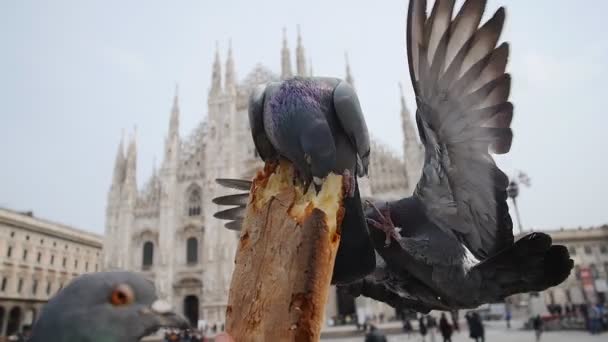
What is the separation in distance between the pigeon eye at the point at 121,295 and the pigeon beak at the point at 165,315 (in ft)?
0.27

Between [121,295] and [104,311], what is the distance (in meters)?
0.06

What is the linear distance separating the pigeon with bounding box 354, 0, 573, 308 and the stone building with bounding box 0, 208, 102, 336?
28090 mm

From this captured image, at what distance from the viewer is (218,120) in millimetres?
26359

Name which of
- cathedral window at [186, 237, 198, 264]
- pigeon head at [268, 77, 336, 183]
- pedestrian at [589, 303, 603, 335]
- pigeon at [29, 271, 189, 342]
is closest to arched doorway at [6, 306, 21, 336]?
cathedral window at [186, 237, 198, 264]

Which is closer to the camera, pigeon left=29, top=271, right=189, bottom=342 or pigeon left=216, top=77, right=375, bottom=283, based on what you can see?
pigeon left=29, top=271, right=189, bottom=342

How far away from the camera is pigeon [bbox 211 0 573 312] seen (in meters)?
1.70

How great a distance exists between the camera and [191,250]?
2459 centimetres

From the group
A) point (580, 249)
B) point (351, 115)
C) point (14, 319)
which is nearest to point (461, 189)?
point (351, 115)

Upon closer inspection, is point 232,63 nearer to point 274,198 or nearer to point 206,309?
point 206,309

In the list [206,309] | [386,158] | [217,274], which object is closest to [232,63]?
[386,158]

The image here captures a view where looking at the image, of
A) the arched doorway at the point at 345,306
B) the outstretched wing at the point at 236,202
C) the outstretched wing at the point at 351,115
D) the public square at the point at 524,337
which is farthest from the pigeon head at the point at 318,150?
the arched doorway at the point at 345,306

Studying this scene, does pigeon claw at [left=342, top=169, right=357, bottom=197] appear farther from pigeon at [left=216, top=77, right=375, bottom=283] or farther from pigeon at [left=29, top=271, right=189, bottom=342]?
pigeon at [left=29, top=271, right=189, bottom=342]

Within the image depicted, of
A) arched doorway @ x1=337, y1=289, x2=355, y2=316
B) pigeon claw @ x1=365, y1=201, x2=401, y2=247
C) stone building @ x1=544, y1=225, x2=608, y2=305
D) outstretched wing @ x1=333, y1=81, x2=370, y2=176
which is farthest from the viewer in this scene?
stone building @ x1=544, y1=225, x2=608, y2=305

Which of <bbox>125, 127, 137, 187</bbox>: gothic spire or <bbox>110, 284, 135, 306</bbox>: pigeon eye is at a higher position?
<bbox>125, 127, 137, 187</bbox>: gothic spire
